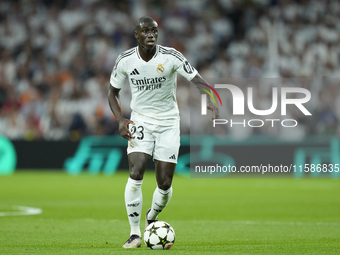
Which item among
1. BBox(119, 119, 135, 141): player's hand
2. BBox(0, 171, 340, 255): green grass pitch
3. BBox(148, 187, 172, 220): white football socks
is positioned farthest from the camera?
BBox(148, 187, 172, 220): white football socks

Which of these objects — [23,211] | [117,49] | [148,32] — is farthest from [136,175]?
[117,49]

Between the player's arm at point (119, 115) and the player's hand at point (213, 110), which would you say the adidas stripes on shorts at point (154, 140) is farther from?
the player's hand at point (213, 110)

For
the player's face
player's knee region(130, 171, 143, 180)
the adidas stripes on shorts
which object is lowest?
player's knee region(130, 171, 143, 180)

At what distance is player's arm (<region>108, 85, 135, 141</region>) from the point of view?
7078 millimetres

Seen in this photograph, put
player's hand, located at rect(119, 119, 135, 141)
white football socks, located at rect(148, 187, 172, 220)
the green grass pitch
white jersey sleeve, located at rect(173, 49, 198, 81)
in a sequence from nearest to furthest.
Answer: the green grass pitch → player's hand, located at rect(119, 119, 135, 141) → white jersey sleeve, located at rect(173, 49, 198, 81) → white football socks, located at rect(148, 187, 172, 220)

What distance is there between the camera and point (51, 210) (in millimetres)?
11594

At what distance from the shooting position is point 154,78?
7.17 meters

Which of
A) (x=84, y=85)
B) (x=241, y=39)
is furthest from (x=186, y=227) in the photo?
(x=241, y=39)

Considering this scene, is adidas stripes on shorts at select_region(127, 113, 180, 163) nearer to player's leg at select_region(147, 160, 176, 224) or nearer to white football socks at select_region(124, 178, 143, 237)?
player's leg at select_region(147, 160, 176, 224)

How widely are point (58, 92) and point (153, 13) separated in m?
5.09

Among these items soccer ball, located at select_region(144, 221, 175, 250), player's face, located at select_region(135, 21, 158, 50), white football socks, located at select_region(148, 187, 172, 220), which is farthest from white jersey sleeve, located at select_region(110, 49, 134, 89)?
soccer ball, located at select_region(144, 221, 175, 250)

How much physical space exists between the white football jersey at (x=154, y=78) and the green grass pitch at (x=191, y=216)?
156 centimetres

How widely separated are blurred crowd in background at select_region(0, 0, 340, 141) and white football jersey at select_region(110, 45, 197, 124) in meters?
12.8

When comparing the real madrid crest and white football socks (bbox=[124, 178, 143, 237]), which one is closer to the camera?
white football socks (bbox=[124, 178, 143, 237])
